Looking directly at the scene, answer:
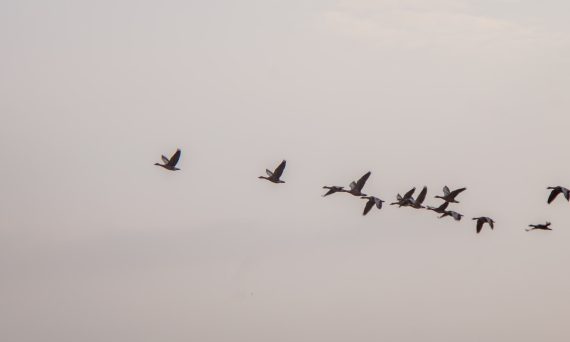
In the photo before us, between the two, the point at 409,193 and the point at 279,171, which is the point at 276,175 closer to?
the point at 279,171

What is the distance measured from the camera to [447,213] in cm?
12356

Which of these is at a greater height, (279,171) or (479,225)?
(279,171)

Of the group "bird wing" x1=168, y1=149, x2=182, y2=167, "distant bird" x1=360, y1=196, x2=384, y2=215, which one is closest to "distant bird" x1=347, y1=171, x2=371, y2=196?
"distant bird" x1=360, y1=196, x2=384, y2=215

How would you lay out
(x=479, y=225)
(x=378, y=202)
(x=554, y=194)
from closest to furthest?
(x=554, y=194)
(x=378, y=202)
(x=479, y=225)

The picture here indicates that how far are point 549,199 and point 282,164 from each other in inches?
804

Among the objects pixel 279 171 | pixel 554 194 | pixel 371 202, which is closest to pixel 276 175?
pixel 279 171

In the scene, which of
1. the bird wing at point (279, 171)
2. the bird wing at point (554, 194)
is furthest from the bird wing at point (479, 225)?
the bird wing at point (279, 171)

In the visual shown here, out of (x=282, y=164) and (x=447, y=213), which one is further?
(x=447, y=213)

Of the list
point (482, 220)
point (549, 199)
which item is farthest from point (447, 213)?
point (549, 199)

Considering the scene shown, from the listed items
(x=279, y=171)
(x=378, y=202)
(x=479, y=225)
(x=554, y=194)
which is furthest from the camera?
(x=479, y=225)

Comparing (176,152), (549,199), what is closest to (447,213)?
(549,199)

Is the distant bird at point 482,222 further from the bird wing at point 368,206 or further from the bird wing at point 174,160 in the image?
the bird wing at point 174,160

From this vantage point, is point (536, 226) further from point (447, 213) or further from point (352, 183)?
point (352, 183)

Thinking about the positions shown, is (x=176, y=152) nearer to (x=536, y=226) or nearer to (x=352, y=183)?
(x=352, y=183)
